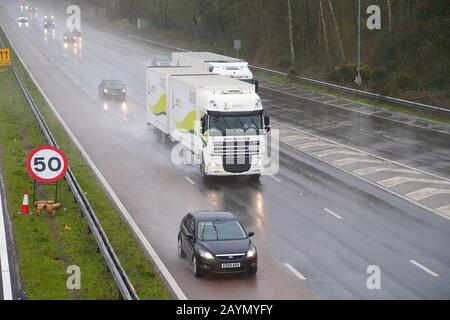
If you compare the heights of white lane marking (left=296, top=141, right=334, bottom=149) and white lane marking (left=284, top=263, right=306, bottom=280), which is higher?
white lane marking (left=296, top=141, right=334, bottom=149)

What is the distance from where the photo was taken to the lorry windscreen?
111ft

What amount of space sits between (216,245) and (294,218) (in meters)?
6.67

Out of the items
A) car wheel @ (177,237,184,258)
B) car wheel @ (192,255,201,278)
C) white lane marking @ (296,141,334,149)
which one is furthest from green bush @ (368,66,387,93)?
car wheel @ (192,255,201,278)

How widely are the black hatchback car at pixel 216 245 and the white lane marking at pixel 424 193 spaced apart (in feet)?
33.6

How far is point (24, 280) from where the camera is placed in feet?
70.0

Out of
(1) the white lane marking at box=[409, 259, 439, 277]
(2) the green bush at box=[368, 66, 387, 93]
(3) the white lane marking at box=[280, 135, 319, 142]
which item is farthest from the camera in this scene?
(2) the green bush at box=[368, 66, 387, 93]

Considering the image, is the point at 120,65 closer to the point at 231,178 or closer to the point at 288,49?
the point at 288,49

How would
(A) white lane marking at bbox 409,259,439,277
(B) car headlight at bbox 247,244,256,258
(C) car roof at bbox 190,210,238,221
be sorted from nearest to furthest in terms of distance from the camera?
(B) car headlight at bbox 247,244,256,258
(A) white lane marking at bbox 409,259,439,277
(C) car roof at bbox 190,210,238,221

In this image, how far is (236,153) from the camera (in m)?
33.8

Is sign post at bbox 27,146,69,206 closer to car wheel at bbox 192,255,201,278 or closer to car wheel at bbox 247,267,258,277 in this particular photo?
car wheel at bbox 192,255,201,278

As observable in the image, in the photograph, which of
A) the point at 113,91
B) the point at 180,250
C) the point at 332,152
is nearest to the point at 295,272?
the point at 180,250

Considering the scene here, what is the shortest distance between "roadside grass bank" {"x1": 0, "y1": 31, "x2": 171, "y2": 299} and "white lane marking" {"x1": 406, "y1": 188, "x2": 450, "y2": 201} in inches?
424
